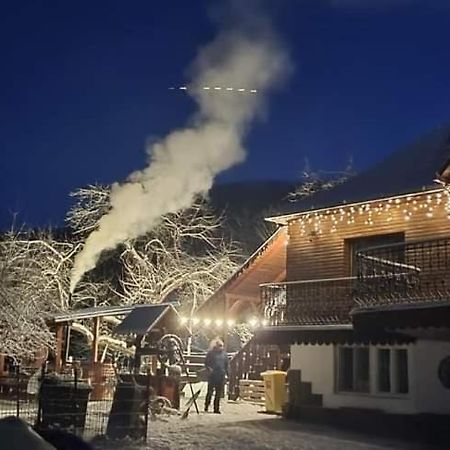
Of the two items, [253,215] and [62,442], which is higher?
[253,215]

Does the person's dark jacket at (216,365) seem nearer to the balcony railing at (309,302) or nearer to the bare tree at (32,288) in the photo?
the balcony railing at (309,302)

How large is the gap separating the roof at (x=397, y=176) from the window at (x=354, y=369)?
3896mm

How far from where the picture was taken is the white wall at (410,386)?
1688 centimetres

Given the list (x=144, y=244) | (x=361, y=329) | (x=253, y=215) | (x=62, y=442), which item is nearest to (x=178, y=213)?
(x=144, y=244)

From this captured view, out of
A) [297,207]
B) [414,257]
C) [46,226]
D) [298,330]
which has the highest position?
[46,226]

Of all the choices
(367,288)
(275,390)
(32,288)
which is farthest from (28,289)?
(367,288)

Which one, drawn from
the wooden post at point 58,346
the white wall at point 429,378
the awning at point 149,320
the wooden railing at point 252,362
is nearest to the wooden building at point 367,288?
the white wall at point 429,378

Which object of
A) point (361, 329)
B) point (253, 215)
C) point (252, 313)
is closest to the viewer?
point (361, 329)

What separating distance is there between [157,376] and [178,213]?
16866mm

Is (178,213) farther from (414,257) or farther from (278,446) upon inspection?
(278,446)

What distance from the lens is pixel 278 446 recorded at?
1364cm

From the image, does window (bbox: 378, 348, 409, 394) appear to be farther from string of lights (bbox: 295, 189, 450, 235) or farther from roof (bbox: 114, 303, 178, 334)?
roof (bbox: 114, 303, 178, 334)

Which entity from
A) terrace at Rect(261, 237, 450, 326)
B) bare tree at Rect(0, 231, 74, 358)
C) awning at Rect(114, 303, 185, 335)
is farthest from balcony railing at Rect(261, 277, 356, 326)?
bare tree at Rect(0, 231, 74, 358)

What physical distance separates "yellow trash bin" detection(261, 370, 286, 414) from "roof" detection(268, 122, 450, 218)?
4.57 meters
